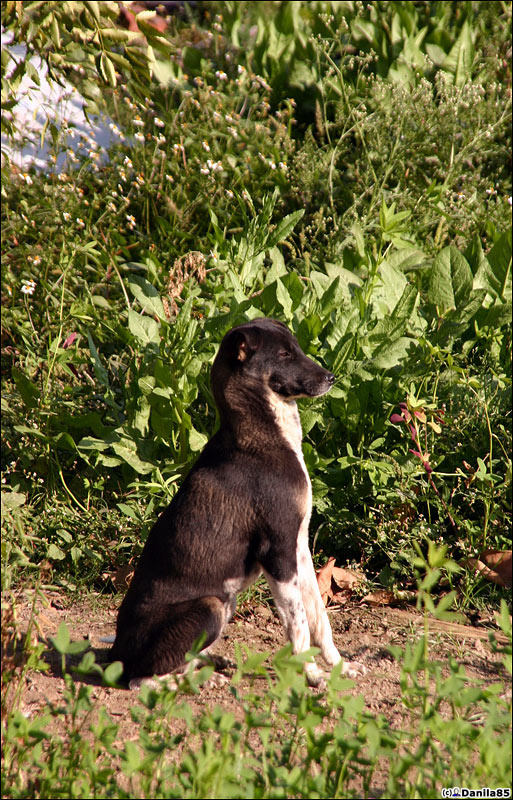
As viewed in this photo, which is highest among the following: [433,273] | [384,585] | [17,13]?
[17,13]

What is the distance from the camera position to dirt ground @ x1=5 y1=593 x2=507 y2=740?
3541mm

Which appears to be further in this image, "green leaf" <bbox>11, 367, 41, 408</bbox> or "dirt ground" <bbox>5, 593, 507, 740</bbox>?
"green leaf" <bbox>11, 367, 41, 408</bbox>

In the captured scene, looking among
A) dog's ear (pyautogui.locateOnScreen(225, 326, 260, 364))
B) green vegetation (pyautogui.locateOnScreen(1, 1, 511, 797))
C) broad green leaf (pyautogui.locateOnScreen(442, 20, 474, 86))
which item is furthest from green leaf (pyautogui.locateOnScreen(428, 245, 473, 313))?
broad green leaf (pyautogui.locateOnScreen(442, 20, 474, 86))

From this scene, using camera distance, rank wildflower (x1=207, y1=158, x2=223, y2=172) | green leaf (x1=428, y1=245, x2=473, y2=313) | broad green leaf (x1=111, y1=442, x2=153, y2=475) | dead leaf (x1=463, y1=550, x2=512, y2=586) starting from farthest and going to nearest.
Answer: wildflower (x1=207, y1=158, x2=223, y2=172), green leaf (x1=428, y1=245, x2=473, y2=313), broad green leaf (x1=111, y1=442, x2=153, y2=475), dead leaf (x1=463, y1=550, x2=512, y2=586)

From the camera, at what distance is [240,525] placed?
146 inches

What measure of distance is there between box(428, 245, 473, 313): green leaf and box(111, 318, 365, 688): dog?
5.29 ft

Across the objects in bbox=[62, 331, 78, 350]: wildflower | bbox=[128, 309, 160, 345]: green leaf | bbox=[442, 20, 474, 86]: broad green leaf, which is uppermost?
bbox=[442, 20, 474, 86]: broad green leaf

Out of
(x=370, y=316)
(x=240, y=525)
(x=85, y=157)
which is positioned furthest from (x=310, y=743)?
(x=85, y=157)

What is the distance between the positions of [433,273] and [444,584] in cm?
201

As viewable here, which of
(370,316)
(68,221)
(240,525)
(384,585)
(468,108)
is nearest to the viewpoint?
(240,525)

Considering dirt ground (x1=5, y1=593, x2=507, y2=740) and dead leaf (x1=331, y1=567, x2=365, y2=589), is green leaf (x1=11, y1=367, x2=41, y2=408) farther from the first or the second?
dead leaf (x1=331, y1=567, x2=365, y2=589)

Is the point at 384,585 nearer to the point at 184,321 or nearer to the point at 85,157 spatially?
the point at 184,321

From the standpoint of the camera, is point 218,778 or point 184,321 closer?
point 218,778

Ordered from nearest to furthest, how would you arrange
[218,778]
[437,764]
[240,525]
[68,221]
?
[218,778] < [437,764] < [240,525] < [68,221]
